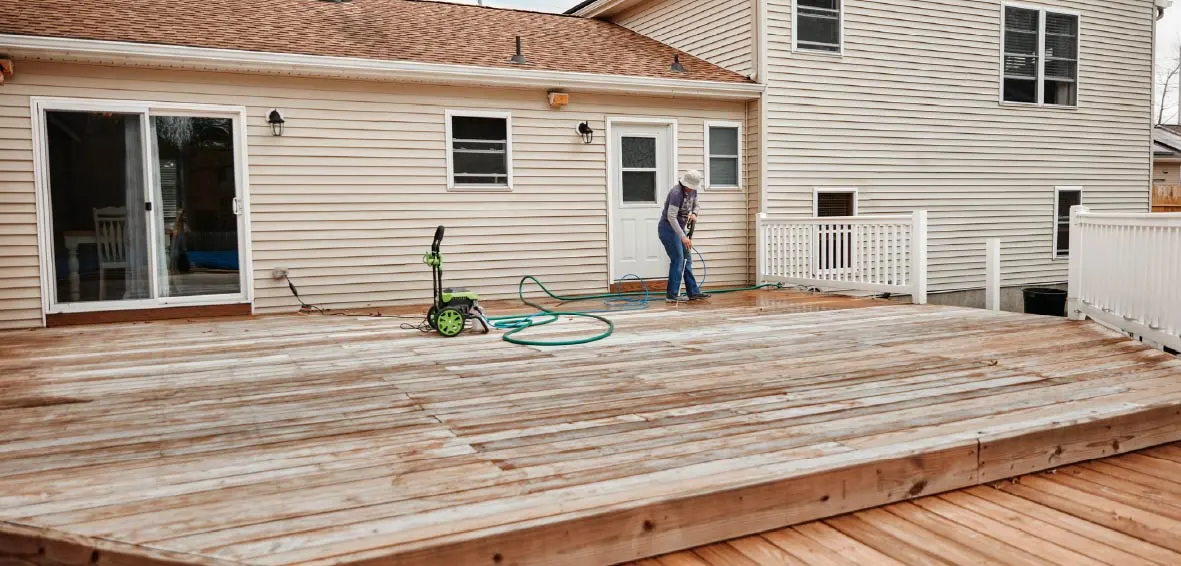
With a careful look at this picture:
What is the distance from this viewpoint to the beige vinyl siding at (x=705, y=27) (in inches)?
400

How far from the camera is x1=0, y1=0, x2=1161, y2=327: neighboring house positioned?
23.7 ft

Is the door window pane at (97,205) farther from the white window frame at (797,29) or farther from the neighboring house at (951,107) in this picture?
the white window frame at (797,29)

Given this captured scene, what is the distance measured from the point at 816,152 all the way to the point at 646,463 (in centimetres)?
831

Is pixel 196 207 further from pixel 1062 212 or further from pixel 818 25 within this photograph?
pixel 1062 212

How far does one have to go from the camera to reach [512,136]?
349 inches

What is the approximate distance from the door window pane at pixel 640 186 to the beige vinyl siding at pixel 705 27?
181 cm

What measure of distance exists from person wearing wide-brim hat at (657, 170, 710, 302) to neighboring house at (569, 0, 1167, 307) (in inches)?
86.1

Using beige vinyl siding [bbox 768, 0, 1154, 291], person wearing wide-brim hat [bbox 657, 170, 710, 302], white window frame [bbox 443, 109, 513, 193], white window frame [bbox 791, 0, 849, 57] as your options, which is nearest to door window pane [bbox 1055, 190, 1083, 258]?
beige vinyl siding [bbox 768, 0, 1154, 291]

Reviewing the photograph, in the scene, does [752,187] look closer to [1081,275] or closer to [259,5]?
[1081,275]

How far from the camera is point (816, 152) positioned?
34.1 ft

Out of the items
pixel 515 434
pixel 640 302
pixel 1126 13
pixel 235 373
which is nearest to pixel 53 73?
pixel 235 373

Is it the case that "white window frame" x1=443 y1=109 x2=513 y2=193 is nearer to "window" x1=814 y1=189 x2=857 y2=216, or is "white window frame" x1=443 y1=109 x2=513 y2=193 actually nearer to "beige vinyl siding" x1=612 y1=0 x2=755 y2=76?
"beige vinyl siding" x1=612 y1=0 x2=755 y2=76

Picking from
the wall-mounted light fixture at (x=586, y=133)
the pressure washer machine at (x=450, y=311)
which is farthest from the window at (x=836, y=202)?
the pressure washer machine at (x=450, y=311)

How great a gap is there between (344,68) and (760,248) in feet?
16.6
